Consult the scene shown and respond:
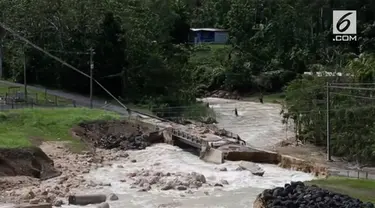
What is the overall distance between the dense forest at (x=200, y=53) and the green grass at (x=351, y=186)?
3570 mm

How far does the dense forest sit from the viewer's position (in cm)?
3644

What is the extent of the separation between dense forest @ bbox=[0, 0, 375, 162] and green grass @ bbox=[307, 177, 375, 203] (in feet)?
11.7

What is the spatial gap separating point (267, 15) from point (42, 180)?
5068 centimetres

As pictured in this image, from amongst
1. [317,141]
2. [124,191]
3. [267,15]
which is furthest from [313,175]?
[267,15]

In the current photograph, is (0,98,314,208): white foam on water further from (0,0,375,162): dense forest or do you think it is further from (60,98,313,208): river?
(0,0,375,162): dense forest

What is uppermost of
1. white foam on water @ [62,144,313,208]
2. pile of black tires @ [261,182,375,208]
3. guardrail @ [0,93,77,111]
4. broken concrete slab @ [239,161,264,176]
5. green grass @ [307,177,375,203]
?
guardrail @ [0,93,77,111]

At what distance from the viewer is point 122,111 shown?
1848 inches

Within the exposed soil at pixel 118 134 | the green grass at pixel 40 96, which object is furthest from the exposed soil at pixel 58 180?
the green grass at pixel 40 96

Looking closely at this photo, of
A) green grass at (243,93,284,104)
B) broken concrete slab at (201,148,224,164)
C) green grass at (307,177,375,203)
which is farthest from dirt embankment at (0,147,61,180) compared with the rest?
green grass at (243,93,284,104)

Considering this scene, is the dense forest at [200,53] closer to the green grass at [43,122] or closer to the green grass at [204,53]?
the green grass at [204,53]

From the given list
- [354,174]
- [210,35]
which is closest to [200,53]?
[210,35]

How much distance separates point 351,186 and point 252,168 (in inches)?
250

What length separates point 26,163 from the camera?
1185 inches

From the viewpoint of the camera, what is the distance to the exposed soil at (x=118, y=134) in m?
38.4
